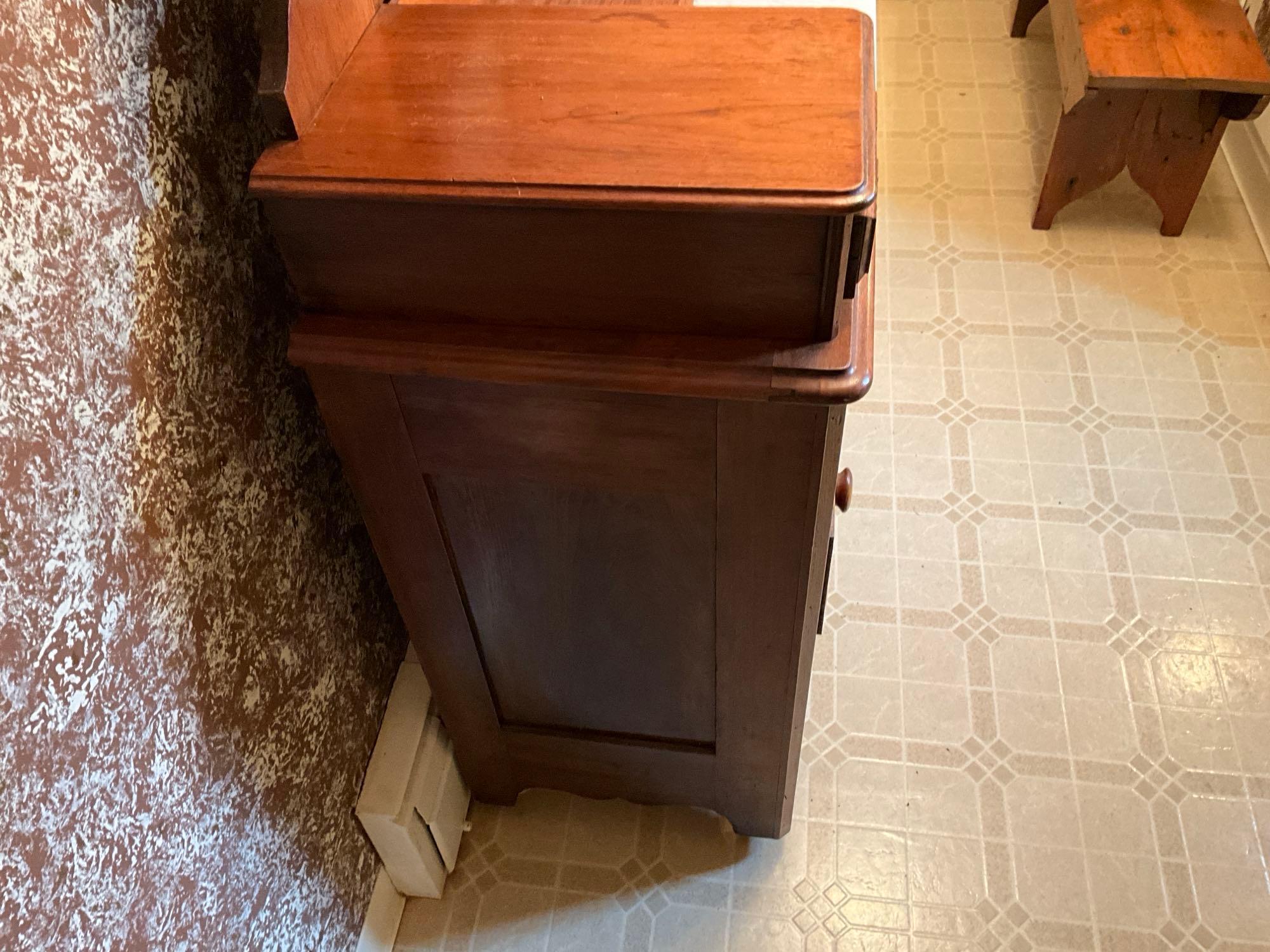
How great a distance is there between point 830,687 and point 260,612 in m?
0.87

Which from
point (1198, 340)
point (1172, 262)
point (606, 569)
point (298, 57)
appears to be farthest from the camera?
point (1172, 262)

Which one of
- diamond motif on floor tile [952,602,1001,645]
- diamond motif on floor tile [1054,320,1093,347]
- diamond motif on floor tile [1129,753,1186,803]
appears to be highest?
diamond motif on floor tile [1054,320,1093,347]

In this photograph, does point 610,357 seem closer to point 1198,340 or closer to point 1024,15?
point 1198,340

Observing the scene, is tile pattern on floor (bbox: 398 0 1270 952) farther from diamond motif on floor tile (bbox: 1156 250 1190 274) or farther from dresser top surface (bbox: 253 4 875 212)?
dresser top surface (bbox: 253 4 875 212)

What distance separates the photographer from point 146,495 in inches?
26.4

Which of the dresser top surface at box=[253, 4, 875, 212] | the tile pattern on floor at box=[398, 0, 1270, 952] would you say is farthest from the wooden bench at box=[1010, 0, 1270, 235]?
the dresser top surface at box=[253, 4, 875, 212]

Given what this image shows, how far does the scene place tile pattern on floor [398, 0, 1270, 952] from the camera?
1.25 meters

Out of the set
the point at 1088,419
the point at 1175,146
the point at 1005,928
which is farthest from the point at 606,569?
the point at 1175,146

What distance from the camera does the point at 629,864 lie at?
4.25 feet

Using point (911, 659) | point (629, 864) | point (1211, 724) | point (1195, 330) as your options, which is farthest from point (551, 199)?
point (1195, 330)

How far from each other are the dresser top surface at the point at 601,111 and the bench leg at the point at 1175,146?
1415 millimetres

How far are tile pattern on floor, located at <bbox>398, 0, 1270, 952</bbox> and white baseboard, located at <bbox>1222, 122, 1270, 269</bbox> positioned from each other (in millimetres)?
35

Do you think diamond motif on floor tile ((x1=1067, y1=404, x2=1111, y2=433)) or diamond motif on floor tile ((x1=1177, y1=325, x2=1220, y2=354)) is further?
diamond motif on floor tile ((x1=1177, y1=325, x2=1220, y2=354))

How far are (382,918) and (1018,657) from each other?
3.11 feet
